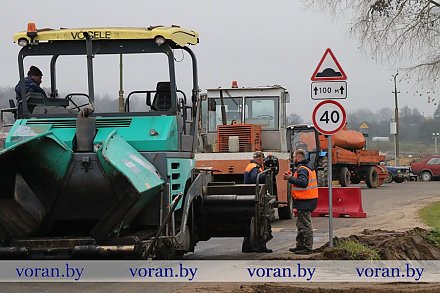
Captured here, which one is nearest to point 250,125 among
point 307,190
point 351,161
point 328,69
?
point 307,190

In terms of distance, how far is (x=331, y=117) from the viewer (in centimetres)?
1176

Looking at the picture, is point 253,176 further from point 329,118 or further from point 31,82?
point 31,82

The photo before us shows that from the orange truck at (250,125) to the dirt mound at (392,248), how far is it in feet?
18.0

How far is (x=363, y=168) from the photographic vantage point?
35938 mm

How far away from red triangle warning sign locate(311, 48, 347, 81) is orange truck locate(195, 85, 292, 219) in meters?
5.99

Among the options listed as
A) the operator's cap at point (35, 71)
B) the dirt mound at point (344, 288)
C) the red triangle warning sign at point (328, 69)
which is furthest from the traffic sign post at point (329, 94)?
the operator's cap at point (35, 71)

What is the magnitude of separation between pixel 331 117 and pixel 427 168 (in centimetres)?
3698

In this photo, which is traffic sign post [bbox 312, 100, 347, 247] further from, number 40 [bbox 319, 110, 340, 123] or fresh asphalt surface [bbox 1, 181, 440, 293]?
fresh asphalt surface [bbox 1, 181, 440, 293]

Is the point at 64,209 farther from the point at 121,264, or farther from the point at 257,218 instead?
the point at 257,218

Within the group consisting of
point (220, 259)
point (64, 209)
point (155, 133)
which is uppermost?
point (155, 133)

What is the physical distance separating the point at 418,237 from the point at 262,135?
682 cm

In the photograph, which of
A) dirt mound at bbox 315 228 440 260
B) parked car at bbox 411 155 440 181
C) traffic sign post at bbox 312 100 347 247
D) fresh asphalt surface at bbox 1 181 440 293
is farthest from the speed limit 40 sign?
parked car at bbox 411 155 440 181

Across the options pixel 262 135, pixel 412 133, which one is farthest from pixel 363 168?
pixel 412 133

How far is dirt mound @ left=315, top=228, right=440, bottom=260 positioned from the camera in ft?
35.8
